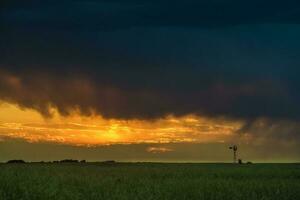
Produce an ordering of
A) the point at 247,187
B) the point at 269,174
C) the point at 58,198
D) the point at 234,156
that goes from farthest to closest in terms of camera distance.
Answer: the point at 234,156 → the point at 269,174 → the point at 247,187 → the point at 58,198

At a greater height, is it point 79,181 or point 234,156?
point 234,156

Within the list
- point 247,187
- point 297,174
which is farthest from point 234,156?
point 247,187

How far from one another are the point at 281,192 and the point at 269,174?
19.8m

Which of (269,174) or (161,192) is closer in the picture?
(161,192)

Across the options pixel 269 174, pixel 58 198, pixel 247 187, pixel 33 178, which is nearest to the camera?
pixel 58 198

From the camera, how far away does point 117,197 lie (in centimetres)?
2378

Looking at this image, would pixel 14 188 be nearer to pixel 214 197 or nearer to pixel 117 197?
pixel 117 197

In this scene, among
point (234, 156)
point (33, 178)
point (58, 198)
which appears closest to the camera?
point (58, 198)

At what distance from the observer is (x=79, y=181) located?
105 feet

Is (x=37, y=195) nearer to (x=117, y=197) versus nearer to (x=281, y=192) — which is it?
(x=117, y=197)

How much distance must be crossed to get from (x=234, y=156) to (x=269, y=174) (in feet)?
170

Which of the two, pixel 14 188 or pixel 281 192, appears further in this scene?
pixel 281 192

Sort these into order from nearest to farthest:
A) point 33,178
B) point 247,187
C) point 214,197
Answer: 1. point 214,197
2. point 33,178
3. point 247,187

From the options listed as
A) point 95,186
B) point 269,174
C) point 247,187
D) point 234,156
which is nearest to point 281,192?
point 247,187
